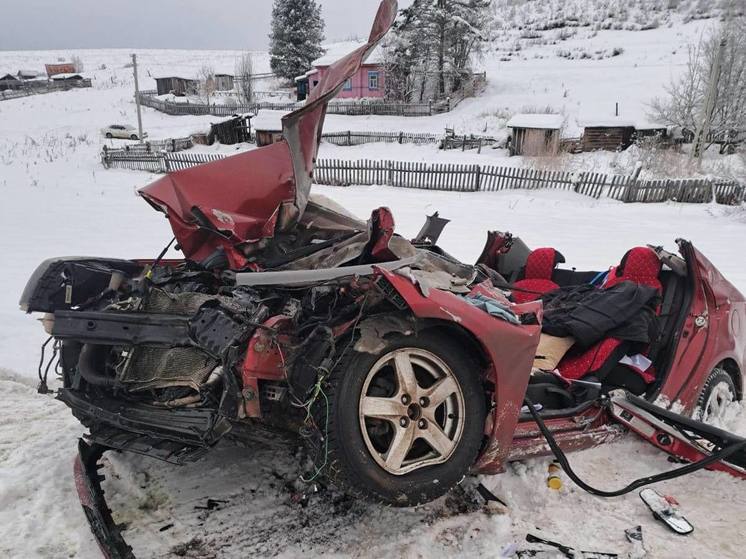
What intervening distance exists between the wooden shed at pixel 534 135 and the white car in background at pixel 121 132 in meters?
22.6

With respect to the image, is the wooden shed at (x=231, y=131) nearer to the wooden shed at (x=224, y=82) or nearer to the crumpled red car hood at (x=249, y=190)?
the wooden shed at (x=224, y=82)

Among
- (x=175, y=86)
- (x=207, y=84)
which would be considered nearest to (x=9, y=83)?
(x=175, y=86)

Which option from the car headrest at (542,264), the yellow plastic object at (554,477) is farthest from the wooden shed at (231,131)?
the yellow plastic object at (554,477)

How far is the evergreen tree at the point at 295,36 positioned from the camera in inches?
A: 1790

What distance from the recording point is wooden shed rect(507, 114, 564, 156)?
26.1 metres

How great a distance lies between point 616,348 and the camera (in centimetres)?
344

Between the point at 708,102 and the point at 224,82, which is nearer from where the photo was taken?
the point at 708,102

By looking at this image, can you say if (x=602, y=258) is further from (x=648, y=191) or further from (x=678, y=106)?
(x=678, y=106)

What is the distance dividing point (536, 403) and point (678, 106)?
31.0m

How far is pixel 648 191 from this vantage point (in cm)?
1686

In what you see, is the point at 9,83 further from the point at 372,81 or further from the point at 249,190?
the point at 249,190

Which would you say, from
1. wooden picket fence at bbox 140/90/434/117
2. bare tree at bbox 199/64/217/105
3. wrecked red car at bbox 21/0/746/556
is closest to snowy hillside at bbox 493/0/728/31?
wooden picket fence at bbox 140/90/434/117

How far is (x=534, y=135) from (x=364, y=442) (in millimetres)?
27340

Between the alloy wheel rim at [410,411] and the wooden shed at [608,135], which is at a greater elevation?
the wooden shed at [608,135]
